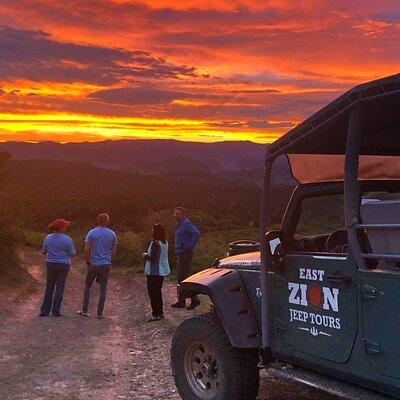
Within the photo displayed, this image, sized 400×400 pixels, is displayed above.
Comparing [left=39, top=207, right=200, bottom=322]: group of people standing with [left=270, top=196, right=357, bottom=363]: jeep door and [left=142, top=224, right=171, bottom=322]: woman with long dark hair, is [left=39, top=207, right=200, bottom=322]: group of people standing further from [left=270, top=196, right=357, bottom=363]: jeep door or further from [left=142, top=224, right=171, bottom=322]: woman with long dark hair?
[left=270, top=196, right=357, bottom=363]: jeep door

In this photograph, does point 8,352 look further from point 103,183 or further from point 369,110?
point 103,183

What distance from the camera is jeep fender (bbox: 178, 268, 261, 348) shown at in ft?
17.0

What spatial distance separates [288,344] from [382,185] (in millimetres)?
1714

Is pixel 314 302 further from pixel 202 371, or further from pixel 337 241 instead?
pixel 202 371

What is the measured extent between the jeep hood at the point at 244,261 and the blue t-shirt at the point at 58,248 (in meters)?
5.50

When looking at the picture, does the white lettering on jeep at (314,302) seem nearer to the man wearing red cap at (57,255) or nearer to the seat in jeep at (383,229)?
the seat in jeep at (383,229)

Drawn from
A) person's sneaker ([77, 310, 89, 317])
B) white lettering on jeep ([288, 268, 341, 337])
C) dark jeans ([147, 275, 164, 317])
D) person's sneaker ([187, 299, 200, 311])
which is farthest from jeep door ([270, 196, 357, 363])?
person's sneaker ([77, 310, 89, 317])

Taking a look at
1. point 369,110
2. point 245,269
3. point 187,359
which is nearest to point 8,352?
point 187,359

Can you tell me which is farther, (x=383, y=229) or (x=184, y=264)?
(x=184, y=264)

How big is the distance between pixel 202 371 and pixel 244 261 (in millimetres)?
1087

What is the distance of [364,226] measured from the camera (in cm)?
409

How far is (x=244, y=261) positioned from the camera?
5.56 metres

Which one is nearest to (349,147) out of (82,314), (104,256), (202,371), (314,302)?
(314,302)

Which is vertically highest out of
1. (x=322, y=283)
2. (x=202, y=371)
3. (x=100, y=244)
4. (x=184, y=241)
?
(x=322, y=283)
